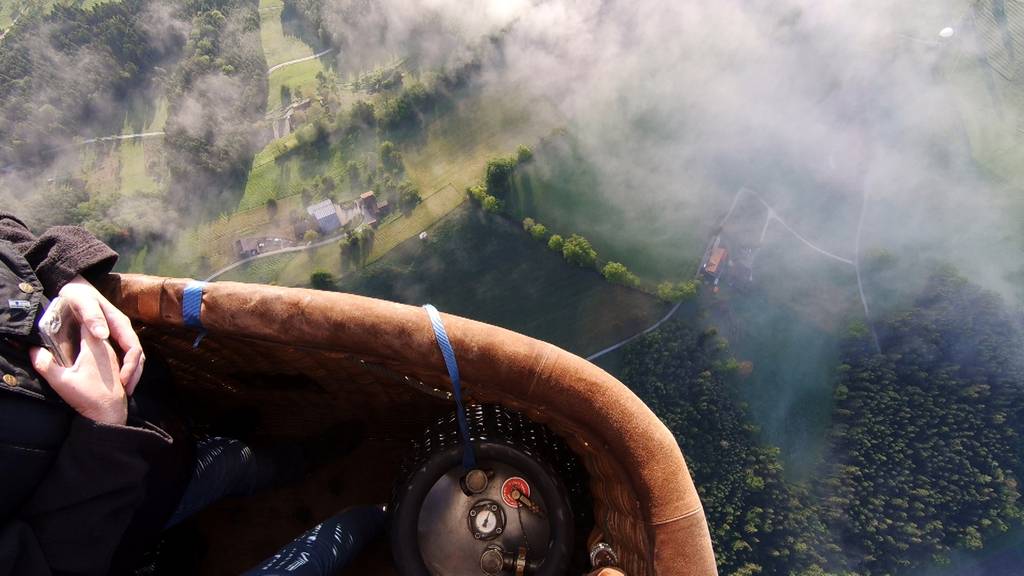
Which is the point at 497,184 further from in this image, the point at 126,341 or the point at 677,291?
the point at 126,341

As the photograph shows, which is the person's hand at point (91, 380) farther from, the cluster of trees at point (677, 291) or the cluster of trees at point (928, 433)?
the cluster of trees at point (928, 433)

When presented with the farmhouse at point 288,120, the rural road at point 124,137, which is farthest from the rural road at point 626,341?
the rural road at point 124,137

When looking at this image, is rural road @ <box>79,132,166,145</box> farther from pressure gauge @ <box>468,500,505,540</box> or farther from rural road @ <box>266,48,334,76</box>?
pressure gauge @ <box>468,500,505,540</box>

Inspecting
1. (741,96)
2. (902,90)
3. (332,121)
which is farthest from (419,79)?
(902,90)

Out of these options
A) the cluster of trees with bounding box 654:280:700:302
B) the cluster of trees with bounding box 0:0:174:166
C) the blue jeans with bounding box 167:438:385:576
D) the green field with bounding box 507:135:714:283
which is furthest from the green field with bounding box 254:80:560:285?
the blue jeans with bounding box 167:438:385:576

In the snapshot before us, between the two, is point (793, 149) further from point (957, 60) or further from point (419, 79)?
point (419, 79)

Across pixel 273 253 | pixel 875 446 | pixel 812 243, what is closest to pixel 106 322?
pixel 273 253
